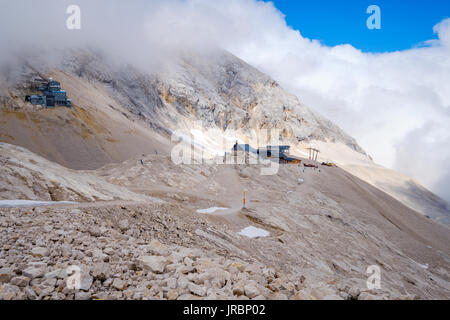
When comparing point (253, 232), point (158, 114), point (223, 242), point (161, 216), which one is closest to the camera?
point (161, 216)

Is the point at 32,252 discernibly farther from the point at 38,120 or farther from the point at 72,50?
the point at 72,50

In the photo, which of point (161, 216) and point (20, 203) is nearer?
point (20, 203)

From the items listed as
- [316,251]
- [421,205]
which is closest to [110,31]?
[316,251]

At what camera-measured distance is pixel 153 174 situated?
81.1 feet

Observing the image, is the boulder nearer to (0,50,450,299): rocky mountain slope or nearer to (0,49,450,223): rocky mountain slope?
(0,50,450,299): rocky mountain slope

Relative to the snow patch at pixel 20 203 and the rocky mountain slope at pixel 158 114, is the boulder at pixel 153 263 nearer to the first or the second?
the snow patch at pixel 20 203

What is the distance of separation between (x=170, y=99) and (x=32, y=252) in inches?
2369

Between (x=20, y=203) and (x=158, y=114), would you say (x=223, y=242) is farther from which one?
(x=158, y=114)

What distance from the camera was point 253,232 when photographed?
16453mm

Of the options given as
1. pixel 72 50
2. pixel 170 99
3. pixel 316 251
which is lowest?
pixel 316 251

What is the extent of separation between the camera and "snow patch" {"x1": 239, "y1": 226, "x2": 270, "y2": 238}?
52.0ft

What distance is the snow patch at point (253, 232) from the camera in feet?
52.0

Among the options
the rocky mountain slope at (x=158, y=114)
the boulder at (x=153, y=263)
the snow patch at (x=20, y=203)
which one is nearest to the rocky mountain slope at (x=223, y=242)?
the boulder at (x=153, y=263)

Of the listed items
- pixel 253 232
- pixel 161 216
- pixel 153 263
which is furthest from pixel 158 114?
pixel 153 263
